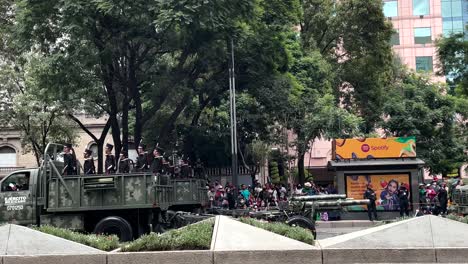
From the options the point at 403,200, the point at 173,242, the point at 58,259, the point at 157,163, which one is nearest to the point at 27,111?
the point at 157,163

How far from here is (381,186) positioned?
81.5ft

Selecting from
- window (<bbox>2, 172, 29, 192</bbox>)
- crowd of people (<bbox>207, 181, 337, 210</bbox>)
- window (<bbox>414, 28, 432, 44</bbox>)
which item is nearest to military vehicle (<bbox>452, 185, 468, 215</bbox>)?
crowd of people (<bbox>207, 181, 337, 210</bbox>)

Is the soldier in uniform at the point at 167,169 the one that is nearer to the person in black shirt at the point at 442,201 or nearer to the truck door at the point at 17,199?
the truck door at the point at 17,199

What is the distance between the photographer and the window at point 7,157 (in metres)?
43.4

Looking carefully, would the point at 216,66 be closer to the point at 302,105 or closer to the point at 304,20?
the point at 302,105

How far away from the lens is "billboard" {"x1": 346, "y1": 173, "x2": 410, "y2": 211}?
973 inches

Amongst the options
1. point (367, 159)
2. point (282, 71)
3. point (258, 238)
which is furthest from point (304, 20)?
point (258, 238)

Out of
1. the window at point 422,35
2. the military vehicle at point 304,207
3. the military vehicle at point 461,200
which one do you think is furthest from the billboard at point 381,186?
the window at point 422,35

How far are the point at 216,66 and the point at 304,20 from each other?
14.0 m

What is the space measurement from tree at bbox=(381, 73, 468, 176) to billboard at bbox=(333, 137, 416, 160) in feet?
36.7

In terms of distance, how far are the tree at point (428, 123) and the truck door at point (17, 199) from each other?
2536cm

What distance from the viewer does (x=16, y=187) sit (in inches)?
637

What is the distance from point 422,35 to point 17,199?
176 ft

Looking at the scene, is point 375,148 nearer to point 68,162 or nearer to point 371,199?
point 371,199
